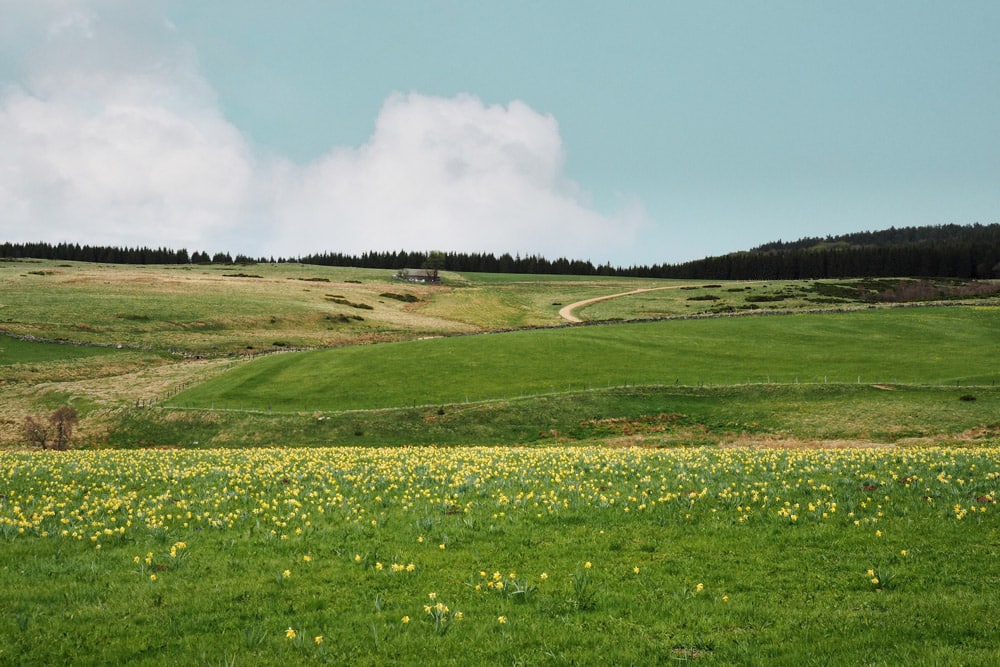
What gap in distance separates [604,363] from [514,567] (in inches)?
1870

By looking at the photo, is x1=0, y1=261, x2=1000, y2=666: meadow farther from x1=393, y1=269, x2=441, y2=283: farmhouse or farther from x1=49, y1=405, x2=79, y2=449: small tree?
x1=393, y1=269, x2=441, y2=283: farmhouse

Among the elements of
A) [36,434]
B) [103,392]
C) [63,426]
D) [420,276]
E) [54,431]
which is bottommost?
[54,431]

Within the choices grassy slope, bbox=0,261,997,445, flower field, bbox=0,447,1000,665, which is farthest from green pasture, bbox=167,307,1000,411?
flower field, bbox=0,447,1000,665

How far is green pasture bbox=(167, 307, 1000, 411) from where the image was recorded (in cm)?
4991

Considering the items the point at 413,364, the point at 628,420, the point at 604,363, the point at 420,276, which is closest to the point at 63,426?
the point at 413,364

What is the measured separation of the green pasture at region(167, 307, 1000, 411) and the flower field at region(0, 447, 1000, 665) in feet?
104

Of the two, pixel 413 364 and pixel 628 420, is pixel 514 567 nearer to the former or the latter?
pixel 628 420

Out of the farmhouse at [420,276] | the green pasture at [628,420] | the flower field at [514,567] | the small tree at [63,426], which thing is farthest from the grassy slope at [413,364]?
the farmhouse at [420,276]

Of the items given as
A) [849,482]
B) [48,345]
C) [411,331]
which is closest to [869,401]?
[849,482]

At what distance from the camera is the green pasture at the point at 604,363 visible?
49906 mm

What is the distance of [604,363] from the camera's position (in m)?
57.6

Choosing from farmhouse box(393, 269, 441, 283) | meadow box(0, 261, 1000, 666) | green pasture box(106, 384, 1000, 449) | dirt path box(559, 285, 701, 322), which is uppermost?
farmhouse box(393, 269, 441, 283)

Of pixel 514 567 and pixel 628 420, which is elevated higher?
pixel 514 567

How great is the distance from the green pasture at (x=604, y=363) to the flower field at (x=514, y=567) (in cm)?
3173
